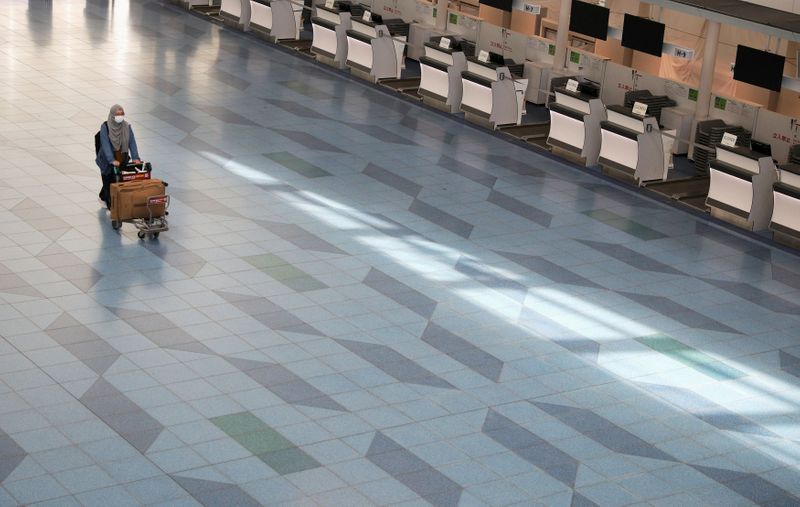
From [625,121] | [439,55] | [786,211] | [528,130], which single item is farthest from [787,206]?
[439,55]

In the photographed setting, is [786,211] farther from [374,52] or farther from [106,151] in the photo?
[374,52]

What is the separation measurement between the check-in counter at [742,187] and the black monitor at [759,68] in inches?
55.5

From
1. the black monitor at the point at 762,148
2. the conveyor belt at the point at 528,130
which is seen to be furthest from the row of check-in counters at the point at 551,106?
the black monitor at the point at 762,148

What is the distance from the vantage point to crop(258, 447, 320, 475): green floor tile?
8.59m

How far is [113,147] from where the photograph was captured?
12773 millimetres

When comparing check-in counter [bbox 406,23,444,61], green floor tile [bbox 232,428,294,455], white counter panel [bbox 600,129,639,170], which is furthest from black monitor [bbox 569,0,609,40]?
green floor tile [bbox 232,428,294,455]

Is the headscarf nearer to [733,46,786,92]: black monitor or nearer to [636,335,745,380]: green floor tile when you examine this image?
[636,335,745,380]: green floor tile

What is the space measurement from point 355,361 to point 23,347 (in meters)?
2.63

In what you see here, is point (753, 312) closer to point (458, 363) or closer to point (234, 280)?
point (458, 363)

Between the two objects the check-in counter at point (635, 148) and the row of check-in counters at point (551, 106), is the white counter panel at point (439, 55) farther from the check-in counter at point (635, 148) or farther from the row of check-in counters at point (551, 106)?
the check-in counter at point (635, 148)

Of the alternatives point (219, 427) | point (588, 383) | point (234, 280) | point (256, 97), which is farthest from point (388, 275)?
point (256, 97)

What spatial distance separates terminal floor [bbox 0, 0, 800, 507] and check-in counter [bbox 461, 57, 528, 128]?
78 centimetres

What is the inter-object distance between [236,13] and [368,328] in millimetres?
12520

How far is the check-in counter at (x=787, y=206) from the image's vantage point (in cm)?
1382
